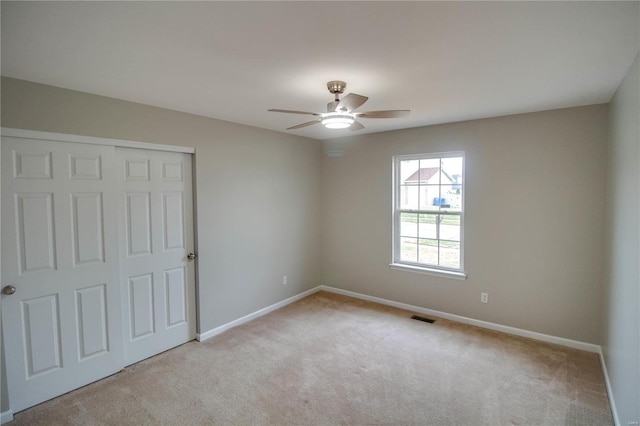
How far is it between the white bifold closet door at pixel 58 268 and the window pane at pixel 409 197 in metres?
3.45

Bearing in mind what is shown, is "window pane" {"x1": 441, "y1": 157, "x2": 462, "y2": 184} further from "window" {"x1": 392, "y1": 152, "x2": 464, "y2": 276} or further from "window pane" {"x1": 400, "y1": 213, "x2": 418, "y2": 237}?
"window pane" {"x1": 400, "y1": 213, "x2": 418, "y2": 237}

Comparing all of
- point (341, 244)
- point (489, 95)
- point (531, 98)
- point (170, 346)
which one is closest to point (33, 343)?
point (170, 346)

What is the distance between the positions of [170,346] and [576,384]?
3.80 metres

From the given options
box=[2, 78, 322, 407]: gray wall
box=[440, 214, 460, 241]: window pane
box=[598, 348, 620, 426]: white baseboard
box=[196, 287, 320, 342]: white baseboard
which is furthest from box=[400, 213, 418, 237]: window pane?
box=[598, 348, 620, 426]: white baseboard

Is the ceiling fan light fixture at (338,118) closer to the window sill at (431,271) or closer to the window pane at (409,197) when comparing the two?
the window pane at (409,197)

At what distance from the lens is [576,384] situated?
266 centimetres

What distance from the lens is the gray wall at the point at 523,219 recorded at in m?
3.18

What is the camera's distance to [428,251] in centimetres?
429

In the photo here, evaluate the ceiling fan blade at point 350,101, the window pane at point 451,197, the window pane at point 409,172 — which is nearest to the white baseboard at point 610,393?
the window pane at point 451,197

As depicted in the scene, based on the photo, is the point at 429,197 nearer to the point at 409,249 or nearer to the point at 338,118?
the point at 409,249

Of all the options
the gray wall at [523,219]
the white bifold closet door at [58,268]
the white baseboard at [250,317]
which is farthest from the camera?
the white baseboard at [250,317]

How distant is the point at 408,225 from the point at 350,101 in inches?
104

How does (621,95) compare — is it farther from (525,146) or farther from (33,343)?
(33,343)

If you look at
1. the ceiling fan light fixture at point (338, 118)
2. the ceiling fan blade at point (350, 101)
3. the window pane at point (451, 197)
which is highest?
the ceiling fan blade at point (350, 101)
